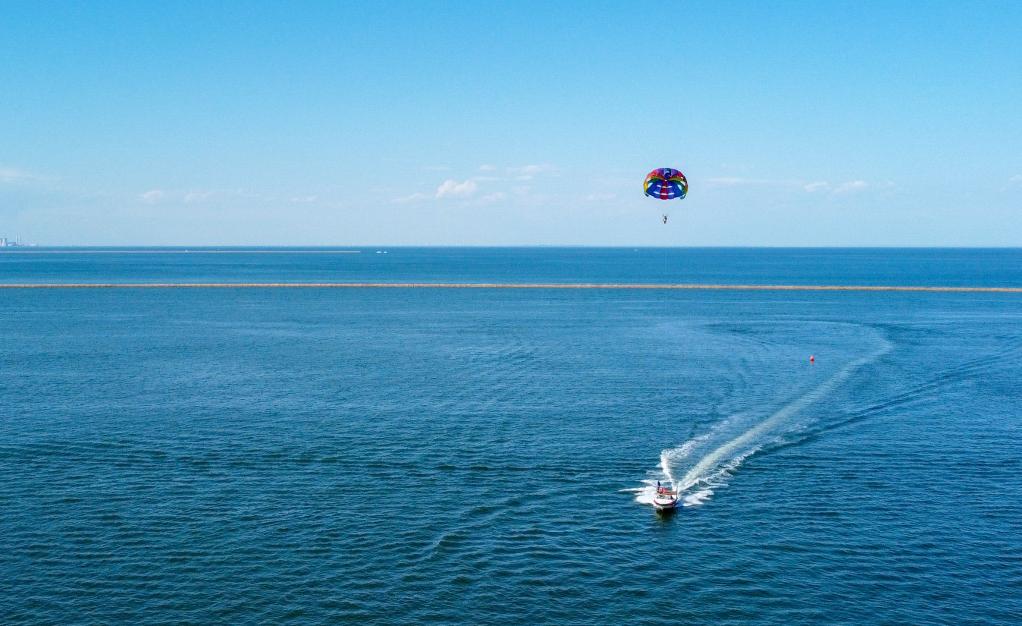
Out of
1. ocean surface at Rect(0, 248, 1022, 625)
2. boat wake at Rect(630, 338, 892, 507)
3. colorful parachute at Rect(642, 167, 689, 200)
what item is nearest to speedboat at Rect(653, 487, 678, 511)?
ocean surface at Rect(0, 248, 1022, 625)

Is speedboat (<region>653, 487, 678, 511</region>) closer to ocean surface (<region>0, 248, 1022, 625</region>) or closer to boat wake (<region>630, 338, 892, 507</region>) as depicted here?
ocean surface (<region>0, 248, 1022, 625</region>)

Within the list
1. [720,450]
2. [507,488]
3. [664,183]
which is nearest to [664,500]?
[507,488]

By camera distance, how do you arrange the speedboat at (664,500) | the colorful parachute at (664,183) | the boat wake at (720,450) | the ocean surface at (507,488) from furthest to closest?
the colorful parachute at (664,183), the boat wake at (720,450), the speedboat at (664,500), the ocean surface at (507,488)

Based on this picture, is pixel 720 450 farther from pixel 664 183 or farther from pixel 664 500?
pixel 664 183

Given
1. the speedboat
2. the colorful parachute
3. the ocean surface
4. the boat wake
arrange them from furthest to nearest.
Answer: the colorful parachute
the boat wake
the speedboat
the ocean surface

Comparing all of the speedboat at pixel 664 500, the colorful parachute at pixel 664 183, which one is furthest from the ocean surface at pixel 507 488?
the colorful parachute at pixel 664 183

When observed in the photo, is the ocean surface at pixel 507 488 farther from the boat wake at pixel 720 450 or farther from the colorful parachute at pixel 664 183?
the colorful parachute at pixel 664 183
